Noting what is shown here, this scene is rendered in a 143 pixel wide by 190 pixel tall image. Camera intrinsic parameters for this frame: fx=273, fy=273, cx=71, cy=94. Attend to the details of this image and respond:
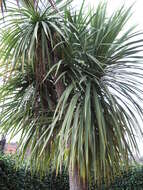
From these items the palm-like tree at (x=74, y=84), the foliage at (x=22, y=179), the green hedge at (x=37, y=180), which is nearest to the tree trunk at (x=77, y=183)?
the palm-like tree at (x=74, y=84)

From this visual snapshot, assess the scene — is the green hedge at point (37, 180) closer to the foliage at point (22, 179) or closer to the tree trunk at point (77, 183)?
the foliage at point (22, 179)

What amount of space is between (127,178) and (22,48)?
8.15 ft

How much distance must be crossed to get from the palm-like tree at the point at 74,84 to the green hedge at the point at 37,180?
2.72 feet

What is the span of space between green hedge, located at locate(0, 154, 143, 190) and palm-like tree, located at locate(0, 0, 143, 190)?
2.72ft

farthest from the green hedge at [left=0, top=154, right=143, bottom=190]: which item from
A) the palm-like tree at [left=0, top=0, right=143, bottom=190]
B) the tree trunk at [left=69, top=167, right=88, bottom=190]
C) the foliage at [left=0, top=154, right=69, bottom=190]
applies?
the tree trunk at [left=69, top=167, right=88, bottom=190]

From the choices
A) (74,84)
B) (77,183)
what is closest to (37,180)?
(77,183)

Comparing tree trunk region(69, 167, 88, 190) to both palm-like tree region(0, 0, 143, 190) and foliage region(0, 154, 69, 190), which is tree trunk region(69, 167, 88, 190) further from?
foliage region(0, 154, 69, 190)

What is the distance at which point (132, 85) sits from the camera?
216cm

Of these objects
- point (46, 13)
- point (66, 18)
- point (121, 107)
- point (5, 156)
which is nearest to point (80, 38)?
point (66, 18)

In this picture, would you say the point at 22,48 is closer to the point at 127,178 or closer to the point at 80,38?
the point at 80,38

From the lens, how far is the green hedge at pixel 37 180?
10.1ft

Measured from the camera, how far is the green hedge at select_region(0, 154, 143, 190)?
121 inches

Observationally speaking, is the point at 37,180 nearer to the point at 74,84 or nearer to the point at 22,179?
the point at 22,179

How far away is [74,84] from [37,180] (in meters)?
1.87
